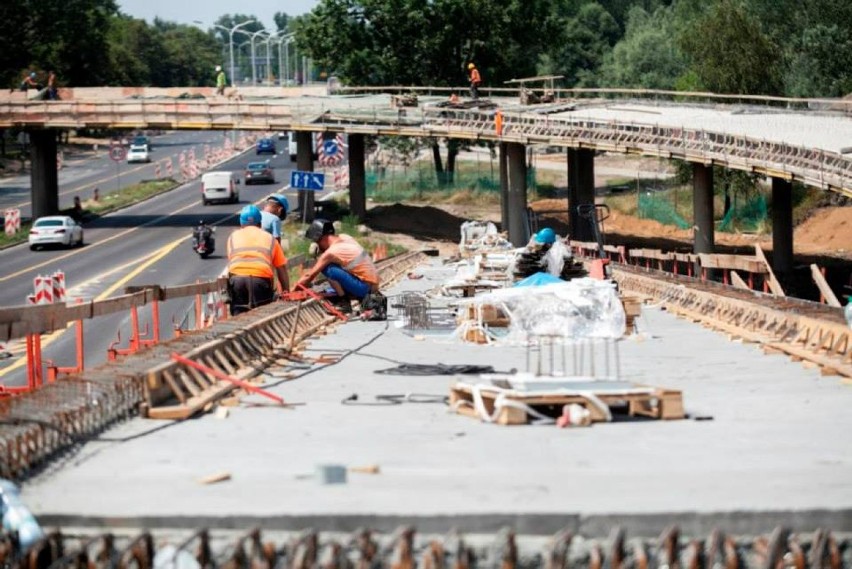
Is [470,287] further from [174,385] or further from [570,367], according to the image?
[174,385]

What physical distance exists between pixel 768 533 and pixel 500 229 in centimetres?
6609

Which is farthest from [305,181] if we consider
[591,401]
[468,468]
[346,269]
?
[468,468]

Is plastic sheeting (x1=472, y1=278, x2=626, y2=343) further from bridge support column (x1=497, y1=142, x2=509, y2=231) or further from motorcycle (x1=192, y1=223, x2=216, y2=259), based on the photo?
bridge support column (x1=497, y1=142, x2=509, y2=231)

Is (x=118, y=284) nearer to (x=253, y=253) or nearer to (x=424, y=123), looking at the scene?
(x=424, y=123)

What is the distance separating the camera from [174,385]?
14.8 meters

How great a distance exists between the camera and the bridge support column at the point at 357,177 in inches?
3142

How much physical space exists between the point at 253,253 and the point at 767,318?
691cm

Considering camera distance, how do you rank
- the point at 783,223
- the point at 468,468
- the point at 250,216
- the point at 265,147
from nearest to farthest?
the point at 468,468 → the point at 250,216 → the point at 783,223 → the point at 265,147

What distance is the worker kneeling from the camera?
23422mm

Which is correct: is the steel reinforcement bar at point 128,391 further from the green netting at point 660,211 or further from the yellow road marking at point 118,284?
the green netting at point 660,211

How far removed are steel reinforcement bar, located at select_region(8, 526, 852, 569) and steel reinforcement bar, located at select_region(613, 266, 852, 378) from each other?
6809 millimetres

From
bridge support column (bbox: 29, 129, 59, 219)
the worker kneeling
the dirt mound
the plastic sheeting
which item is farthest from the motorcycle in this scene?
the plastic sheeting

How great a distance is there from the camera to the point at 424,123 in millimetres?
72812

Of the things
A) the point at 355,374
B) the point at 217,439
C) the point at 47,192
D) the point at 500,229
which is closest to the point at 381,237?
the point at 500,229
